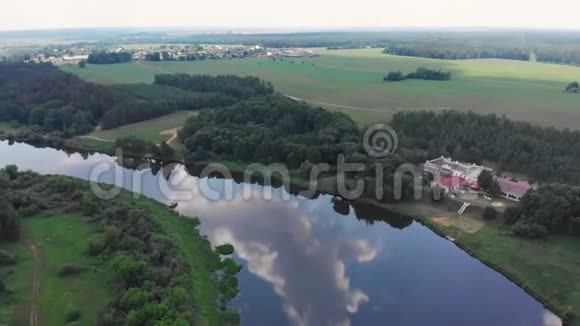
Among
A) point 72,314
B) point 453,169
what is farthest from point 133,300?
point 453,169

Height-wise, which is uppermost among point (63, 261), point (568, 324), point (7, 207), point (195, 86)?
point (195, 86)

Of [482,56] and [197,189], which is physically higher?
[482,56]

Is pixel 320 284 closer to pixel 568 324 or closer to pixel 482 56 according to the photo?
pixel 568 324

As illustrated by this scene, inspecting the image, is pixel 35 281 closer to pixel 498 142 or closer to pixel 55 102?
pixel 498 142

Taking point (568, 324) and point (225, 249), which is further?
point (225, 249)

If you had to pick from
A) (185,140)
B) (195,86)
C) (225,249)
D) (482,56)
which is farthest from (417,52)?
(225,249)

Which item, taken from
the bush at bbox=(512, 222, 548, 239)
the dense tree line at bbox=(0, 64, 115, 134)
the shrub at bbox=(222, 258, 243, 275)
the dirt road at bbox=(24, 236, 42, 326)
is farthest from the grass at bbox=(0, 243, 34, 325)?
the dense tree line at bbox=(0, 64, 115, 134)

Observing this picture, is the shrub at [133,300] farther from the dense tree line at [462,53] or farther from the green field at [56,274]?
the dense tree line at [462,53]
